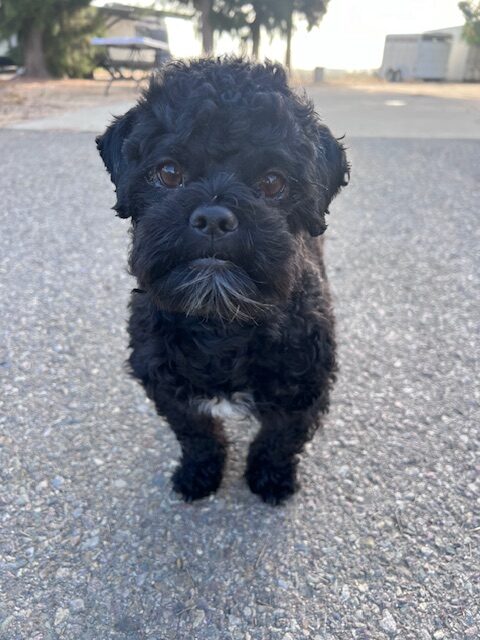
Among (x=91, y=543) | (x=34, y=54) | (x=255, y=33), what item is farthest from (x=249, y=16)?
(x=91, y=543)

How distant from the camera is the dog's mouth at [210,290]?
1648 millimetres

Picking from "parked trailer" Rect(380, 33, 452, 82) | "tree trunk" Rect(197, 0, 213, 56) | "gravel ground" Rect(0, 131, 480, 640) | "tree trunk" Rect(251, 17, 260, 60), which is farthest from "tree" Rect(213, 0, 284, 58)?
"gravel ground" Rect(0, 131, 480, 640)

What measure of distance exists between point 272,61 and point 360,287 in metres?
2.55

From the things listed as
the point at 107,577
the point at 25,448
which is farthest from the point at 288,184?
the point at 25,448

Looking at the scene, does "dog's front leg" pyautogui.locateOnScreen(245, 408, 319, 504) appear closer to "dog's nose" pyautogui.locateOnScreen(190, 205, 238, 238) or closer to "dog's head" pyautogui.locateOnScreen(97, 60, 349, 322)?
"dog's head" pyautogui.locateOnScreen(97, 60, 349, 322)

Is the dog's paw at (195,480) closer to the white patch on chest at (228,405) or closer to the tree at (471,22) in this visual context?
the white patch on chest at (228,405)

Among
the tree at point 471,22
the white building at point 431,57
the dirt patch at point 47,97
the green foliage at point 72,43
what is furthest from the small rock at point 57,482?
the tree at point 471,22

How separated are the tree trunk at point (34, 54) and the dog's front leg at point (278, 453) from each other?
24.5 meters

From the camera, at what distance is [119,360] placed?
3.32 meters

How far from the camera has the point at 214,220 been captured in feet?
5.22

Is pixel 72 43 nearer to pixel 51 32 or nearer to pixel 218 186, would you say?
pixel 51 32

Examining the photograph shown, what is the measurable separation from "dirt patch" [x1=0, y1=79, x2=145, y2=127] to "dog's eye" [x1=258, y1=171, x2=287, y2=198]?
36.0ft

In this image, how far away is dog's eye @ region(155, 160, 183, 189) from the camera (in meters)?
1.80

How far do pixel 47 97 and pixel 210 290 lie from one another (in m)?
16.7
